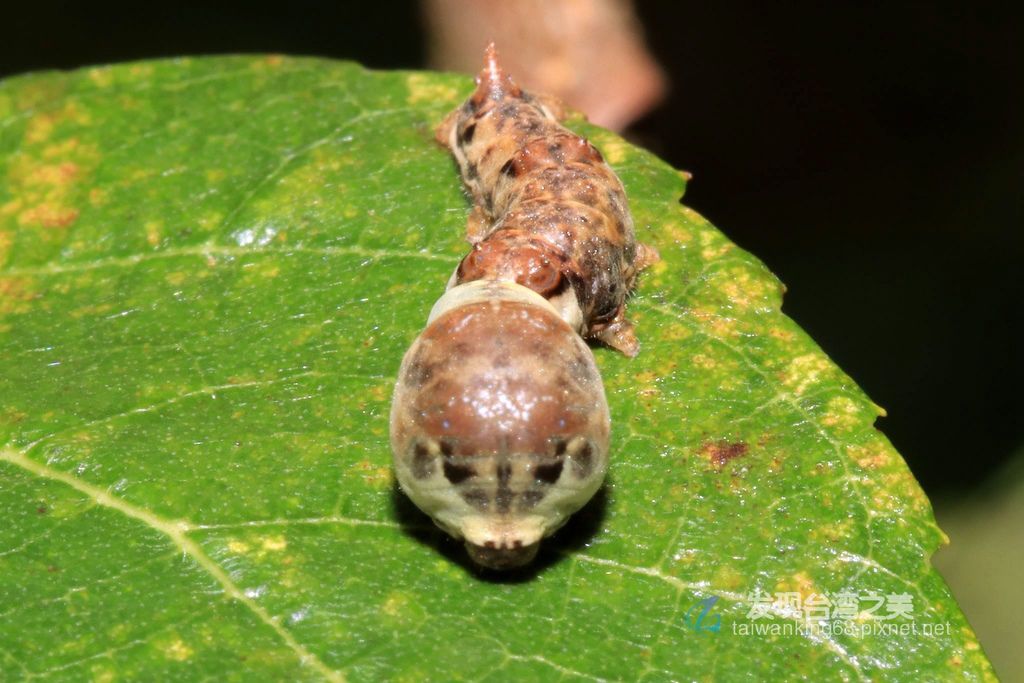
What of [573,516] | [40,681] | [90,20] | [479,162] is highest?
[479,162]

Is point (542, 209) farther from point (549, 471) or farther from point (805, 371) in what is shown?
point (549, 471)

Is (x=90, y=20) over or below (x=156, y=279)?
below

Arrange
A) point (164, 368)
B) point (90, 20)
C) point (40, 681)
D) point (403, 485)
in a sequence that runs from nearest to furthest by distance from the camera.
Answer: point (40, 681) → point (403, 485) → point (164, 368) → point (90, 20)

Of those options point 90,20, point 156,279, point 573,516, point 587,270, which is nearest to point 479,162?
point 587,270

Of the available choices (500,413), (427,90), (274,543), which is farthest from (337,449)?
(427,90)

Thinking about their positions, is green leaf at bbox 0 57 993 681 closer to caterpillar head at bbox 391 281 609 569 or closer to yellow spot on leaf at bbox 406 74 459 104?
yellow spot on leaf at bbox 406 74 459 104

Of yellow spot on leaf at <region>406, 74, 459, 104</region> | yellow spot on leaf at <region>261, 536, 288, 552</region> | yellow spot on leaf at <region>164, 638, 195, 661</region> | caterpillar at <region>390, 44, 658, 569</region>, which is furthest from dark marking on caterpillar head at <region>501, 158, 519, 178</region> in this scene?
yellow spot on leaf at <region>164, 638, 195, 661</region>

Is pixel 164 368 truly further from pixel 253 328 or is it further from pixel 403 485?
pixel 403 485
